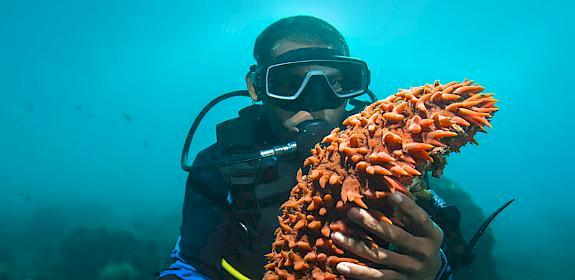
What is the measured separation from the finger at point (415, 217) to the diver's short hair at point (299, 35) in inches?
88.8

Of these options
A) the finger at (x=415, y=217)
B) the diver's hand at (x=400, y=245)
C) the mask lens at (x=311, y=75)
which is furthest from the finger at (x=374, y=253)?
the mask lens at (x=311, y=75)

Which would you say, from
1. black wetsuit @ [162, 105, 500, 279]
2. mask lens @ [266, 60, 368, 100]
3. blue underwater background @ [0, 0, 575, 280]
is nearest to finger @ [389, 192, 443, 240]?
black wetsuit @ [162, 105, 500, 279]

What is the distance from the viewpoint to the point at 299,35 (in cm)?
314

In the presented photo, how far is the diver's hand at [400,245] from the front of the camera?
112 cm

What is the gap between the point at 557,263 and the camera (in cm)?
1537

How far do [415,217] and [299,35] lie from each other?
2.35 metres

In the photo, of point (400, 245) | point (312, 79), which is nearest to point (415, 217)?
point (400, 245)

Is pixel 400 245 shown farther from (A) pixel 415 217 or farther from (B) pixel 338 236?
(B) pixel 338 236

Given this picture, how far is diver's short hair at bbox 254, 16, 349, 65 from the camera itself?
3.14 meters

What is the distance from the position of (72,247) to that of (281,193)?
43.4ft

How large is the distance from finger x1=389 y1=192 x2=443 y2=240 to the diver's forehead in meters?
2.22

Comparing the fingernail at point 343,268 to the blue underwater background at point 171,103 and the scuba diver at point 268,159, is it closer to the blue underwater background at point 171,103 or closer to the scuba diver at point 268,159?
the scuba diver at point 268,159

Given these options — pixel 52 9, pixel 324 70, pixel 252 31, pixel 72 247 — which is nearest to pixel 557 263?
pixel 324 70

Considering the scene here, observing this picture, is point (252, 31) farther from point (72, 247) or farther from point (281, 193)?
point (281, 193)
